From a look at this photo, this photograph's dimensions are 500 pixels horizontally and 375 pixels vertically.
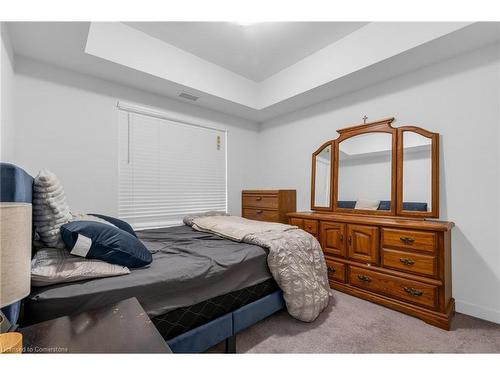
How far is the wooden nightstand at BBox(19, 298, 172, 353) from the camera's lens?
A: 0.71 m

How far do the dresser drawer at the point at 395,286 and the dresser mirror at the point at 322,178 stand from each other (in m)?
0.93

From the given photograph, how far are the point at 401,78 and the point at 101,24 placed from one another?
3.04m

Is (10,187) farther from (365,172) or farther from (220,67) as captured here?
(365,172)

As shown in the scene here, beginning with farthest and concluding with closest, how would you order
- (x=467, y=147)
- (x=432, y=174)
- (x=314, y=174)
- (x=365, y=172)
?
(x=314, y=174) → (x=365, y=172) → (x=432, y=174) → (x=467, y=147)

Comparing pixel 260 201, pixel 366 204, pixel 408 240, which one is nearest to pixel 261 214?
pixel 260 201

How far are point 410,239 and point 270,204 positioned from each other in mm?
1719

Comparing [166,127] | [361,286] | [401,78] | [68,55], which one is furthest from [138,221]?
[401,78]

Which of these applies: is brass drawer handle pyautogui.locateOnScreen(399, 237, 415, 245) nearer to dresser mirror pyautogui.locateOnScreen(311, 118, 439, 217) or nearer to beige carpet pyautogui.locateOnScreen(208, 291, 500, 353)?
dresser mirror pyautogui.locateOnScreen(311, 118, 439, 217)

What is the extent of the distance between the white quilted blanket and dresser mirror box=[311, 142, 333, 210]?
106cm

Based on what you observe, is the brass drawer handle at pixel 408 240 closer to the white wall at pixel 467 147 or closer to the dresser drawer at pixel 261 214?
the white wall at pixel 467 147

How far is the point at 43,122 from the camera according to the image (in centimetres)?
226

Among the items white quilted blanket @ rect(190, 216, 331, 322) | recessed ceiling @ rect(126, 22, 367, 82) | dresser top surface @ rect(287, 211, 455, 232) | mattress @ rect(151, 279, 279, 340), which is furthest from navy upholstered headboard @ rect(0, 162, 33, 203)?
dresser top surface @ rect(287, 211, 455, 232)

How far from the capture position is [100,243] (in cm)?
126
